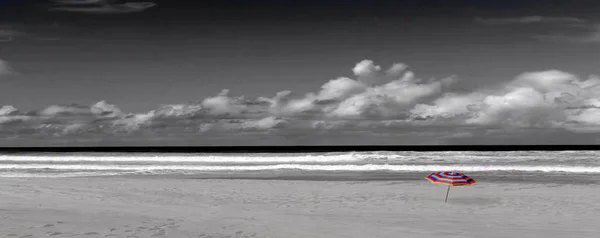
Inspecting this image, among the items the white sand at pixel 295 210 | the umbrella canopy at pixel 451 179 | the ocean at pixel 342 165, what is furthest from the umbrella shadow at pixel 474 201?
the ocean at pixel 342 165

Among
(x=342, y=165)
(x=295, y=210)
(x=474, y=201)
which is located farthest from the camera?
(x=342, y=165)

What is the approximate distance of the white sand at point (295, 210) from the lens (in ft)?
38.9

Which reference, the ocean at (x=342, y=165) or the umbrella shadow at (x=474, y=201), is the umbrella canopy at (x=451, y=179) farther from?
the ocean at (x=342, y=165)

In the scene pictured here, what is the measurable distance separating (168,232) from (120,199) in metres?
6.58

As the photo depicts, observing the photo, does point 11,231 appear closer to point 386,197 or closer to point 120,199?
point 120,199

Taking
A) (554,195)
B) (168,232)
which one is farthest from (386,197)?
(168,232)

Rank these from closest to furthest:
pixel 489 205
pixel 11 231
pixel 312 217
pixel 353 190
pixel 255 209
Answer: pixel 11 231 → pixel 312 217 → pixel 255 209 → pixel 489 205 → pixel 353 190

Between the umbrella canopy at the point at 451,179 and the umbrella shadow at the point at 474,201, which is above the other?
the umbrella canopy at the point at 451,179

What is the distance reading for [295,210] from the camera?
15250mm

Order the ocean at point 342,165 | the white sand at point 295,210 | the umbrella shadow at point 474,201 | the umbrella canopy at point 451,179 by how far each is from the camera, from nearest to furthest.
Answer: the white sand at point 295,210 → the umbrella canopy at point 451,179 → the umbrella shadow at point 474,201 → the ocean at point 342,165

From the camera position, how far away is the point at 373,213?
14.7 m

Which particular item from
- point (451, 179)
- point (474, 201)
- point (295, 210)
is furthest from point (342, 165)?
point (295, 210)

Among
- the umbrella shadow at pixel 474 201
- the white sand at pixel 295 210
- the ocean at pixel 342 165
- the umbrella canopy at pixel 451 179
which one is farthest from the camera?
the ocean at pixel 342 165

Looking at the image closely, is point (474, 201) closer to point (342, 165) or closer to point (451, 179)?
point (451, 179)
